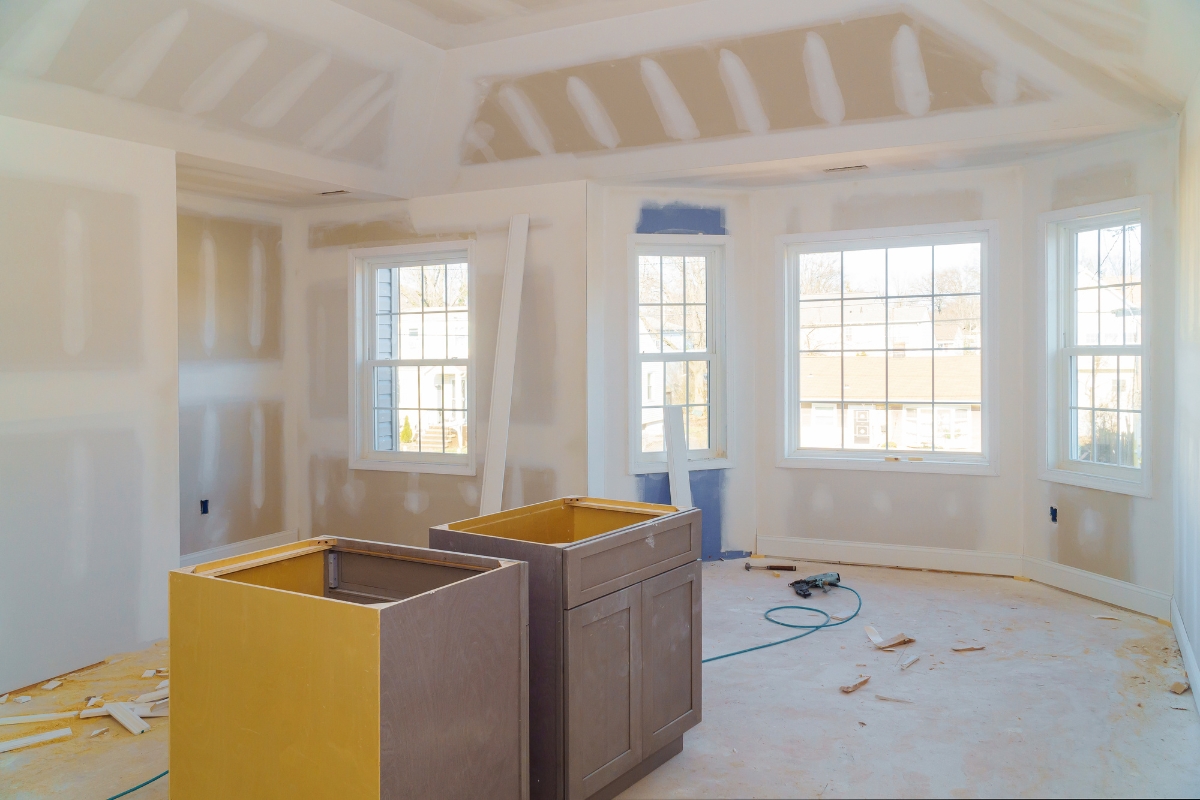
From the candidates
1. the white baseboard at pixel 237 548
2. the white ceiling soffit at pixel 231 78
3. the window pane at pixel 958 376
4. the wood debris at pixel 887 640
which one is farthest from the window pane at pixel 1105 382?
the white baseboard at pixel 237 548

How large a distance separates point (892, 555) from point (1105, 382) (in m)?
1.74

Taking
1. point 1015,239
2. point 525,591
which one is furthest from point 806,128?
point 525,591

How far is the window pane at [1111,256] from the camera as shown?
5.09 m

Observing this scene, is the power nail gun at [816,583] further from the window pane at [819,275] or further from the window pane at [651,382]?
the window pane at [819,275]

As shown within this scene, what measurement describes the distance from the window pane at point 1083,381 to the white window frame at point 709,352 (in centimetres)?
223

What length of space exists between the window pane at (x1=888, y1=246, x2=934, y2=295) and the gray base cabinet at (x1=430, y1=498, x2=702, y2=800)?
3.42 metres

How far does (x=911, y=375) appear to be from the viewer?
605 centimetres

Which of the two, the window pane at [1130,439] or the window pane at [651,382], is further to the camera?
the window pane at [651,382]

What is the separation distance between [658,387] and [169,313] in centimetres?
318

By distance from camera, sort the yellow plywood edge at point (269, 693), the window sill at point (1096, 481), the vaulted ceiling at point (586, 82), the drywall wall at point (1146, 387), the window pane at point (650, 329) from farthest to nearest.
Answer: the window pane at point (650, 329) < the window sill at point (1096, 481) < the drywall wall at point (1146, 387) < the vaulted ceiling at point (586, 82) < the yellow plywood edge at point (269, 693)

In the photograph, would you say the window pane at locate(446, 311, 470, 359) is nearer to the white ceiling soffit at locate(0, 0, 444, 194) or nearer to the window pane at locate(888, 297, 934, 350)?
the white ceiling soffit at locate(0, 0, 444, 194)

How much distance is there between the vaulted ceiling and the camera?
162 inches

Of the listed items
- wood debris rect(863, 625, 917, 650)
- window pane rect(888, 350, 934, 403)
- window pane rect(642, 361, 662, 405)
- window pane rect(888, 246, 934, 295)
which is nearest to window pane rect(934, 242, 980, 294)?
window pane rect(888, 246, 934, 295)

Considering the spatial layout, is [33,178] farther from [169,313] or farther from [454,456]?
[454,456]
